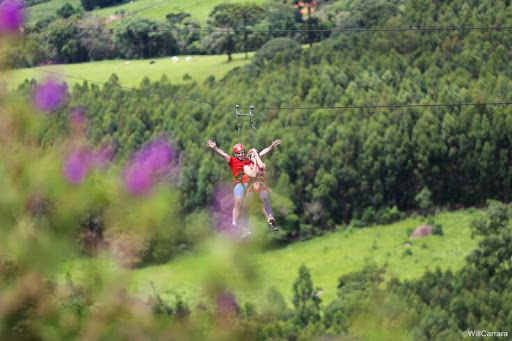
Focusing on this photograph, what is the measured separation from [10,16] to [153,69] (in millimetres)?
120797

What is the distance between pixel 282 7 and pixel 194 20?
11.1m

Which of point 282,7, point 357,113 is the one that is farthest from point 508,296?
point 282,7

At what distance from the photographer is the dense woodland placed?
74.0m

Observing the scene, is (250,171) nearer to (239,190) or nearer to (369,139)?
(239,190)

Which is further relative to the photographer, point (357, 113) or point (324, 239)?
point (357, 113)

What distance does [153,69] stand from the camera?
132m

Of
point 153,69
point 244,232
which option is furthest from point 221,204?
point 244,232

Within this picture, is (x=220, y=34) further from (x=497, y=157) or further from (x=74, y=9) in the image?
(x=497, y=157)

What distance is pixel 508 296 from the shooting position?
243 feet

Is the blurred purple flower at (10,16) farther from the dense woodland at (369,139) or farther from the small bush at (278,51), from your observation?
the small bush at (278,51)

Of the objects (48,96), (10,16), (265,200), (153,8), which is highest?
(10,16)

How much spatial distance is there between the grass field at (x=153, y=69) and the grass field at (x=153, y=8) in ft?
61.7

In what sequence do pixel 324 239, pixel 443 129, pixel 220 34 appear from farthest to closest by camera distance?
pixel 220 34 < pixel 443 129 < pixel 324 239

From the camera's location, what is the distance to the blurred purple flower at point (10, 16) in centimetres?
1105
